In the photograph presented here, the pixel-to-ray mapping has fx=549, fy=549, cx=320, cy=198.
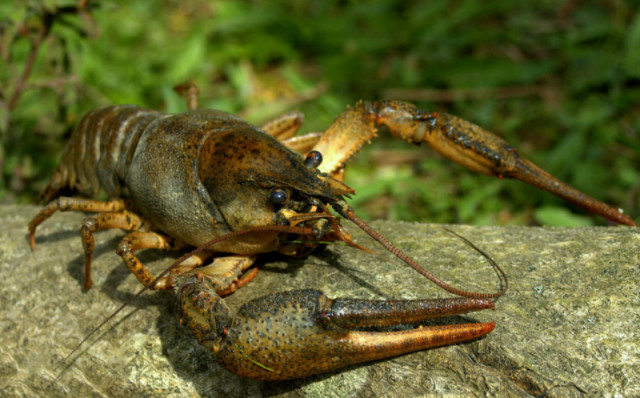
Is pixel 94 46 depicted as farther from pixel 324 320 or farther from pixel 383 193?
pixel 324 320

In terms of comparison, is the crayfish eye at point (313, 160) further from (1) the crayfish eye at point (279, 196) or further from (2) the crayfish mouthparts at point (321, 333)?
(2) the crayfish mouthparts at point (321, 333)

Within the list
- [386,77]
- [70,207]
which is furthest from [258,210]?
[386,77]

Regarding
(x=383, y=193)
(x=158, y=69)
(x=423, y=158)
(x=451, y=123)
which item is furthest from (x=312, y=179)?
(x=158, y=69)

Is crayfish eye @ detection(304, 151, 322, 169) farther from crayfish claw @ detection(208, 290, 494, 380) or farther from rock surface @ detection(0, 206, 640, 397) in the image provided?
crayfish claw @ detection(208, 290, 494, 380)

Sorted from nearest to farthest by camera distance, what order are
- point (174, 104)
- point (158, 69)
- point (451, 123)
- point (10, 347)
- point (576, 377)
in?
point (576, 377)
point (10, 347)
point (451, 123)
point (174, 104)
point (158, 69)

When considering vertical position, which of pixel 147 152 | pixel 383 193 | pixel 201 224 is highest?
pixel 147 152
